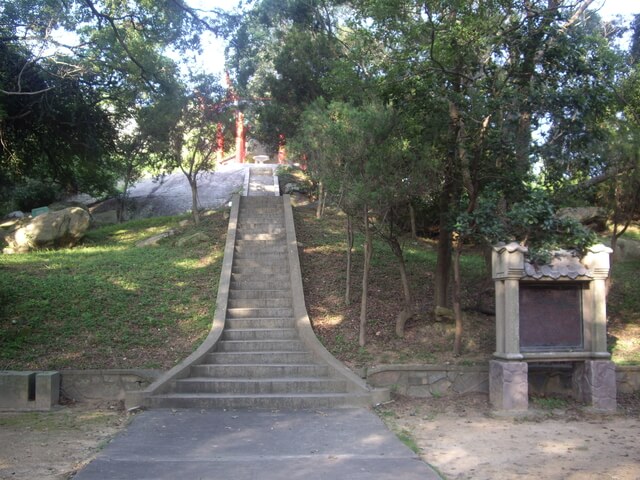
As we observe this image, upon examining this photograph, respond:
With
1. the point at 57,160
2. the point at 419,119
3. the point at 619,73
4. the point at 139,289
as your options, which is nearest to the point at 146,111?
the point at 57,160

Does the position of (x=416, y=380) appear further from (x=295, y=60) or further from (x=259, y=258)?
(x=295, y=60)

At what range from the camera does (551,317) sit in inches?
326

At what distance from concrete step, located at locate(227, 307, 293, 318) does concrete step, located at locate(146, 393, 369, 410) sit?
9.47ft

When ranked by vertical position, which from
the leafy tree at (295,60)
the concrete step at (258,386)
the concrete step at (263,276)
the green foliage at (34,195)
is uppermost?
the leafy tree at (295,60)

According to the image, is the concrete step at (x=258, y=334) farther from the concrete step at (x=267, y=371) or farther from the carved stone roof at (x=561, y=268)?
the carved stone roof at (x=561, y=268)

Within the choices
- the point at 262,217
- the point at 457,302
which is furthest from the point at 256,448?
the point at 262,217

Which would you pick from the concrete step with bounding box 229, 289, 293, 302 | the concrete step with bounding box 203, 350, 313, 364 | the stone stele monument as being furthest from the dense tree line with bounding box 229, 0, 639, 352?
the concrete step with bounding box 229, 289, 293, 302

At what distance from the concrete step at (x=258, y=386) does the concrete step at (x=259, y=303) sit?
286 centimetres

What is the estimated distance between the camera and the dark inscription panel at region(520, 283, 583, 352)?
8195mm

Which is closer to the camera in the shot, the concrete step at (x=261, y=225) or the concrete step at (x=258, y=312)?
the concrete step at (x=258, y=312)

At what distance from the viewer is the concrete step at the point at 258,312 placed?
1102 centimetres

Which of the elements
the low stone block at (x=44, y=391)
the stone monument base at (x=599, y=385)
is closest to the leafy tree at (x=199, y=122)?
the low stone block at (x=44, y=391)

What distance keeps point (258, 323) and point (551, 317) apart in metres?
5.06

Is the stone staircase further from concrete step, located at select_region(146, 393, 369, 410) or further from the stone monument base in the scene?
the stone monument base
